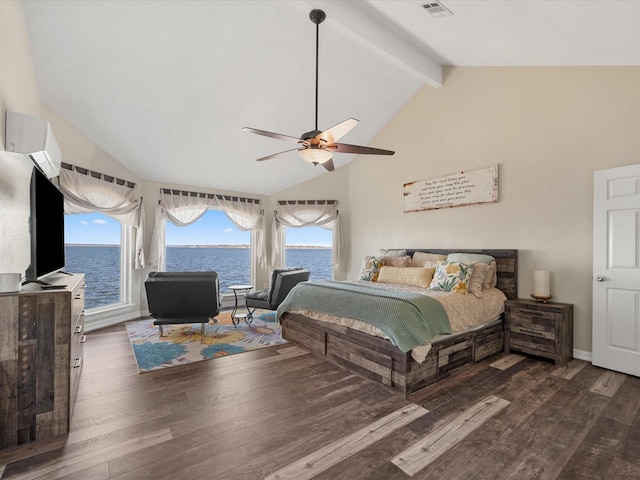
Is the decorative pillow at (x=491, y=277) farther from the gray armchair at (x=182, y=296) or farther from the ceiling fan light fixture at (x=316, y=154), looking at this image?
the gray armchair at (x=182, y=296)

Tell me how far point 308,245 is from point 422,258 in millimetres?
3088

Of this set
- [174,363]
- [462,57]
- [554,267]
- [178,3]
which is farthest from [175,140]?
[554,267]

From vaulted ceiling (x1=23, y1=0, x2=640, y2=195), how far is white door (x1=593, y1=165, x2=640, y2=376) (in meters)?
1.13

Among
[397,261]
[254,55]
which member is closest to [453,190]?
[397,261]

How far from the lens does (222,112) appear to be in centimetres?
402

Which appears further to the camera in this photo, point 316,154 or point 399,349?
point 316,154

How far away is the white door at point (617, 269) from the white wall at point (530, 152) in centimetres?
16

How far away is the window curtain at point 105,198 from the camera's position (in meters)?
3.97

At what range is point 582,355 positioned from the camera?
10.7 ft

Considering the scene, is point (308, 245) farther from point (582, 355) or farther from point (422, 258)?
point (582, 355)

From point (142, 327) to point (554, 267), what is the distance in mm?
5316

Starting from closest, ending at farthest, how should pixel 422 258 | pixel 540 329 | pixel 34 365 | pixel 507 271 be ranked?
pixel 34 365 < pixel 540 329 < pixel 507 271 < pixel 422 258

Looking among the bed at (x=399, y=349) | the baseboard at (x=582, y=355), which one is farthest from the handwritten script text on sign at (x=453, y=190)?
the baseboard at (x=582, y=355)

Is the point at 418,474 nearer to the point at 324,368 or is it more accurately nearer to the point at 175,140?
the point at 324,368
